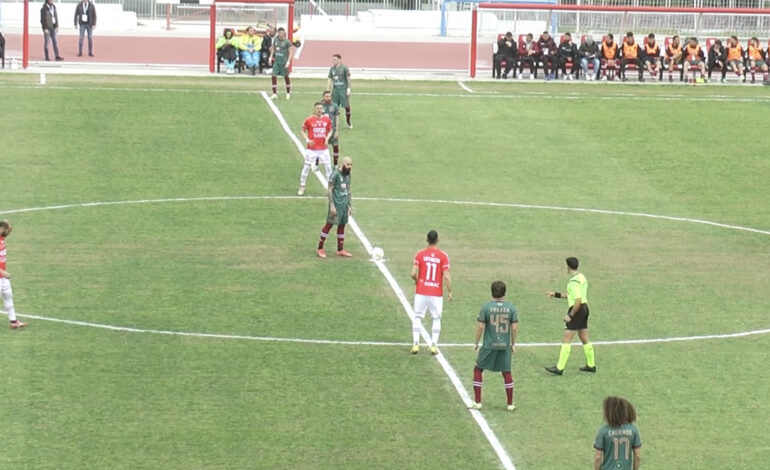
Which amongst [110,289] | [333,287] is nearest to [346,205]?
[333,287]

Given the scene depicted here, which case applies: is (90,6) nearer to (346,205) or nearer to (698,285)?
(346,205)

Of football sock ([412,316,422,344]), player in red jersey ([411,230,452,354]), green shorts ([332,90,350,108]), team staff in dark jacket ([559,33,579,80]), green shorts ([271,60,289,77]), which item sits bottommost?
football sock ([412,316,422,344])

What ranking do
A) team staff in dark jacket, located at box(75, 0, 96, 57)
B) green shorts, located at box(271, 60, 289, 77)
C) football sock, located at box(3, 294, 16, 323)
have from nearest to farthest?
football sock, located at box(3, 294, 16, 323) → green shorts, located at box(271, 60, 289, 77) → team staff in dark jacket, located at box(75, 0, 96, 57)

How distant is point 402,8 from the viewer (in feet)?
268

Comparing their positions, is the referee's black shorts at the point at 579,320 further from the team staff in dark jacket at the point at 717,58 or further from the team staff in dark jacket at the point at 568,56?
the team staff in dark jacket at the point at 717,58

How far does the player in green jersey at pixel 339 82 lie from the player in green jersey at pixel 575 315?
23.0m

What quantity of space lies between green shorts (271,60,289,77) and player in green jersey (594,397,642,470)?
36349 mm

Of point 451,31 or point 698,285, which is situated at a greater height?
point 451,31

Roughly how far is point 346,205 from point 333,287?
2460 millimetres

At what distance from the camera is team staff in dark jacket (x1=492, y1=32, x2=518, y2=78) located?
195 feet

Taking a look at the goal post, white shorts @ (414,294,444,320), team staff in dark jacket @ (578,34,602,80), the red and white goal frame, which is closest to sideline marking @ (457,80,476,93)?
the red and white goal frame

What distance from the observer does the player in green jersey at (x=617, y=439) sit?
54.5 ft

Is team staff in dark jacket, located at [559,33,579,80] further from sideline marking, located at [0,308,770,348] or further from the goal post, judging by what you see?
sideline marking, located at [0,308,770,348]

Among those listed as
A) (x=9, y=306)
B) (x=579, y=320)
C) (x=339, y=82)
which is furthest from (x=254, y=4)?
(x=579, y=320)
